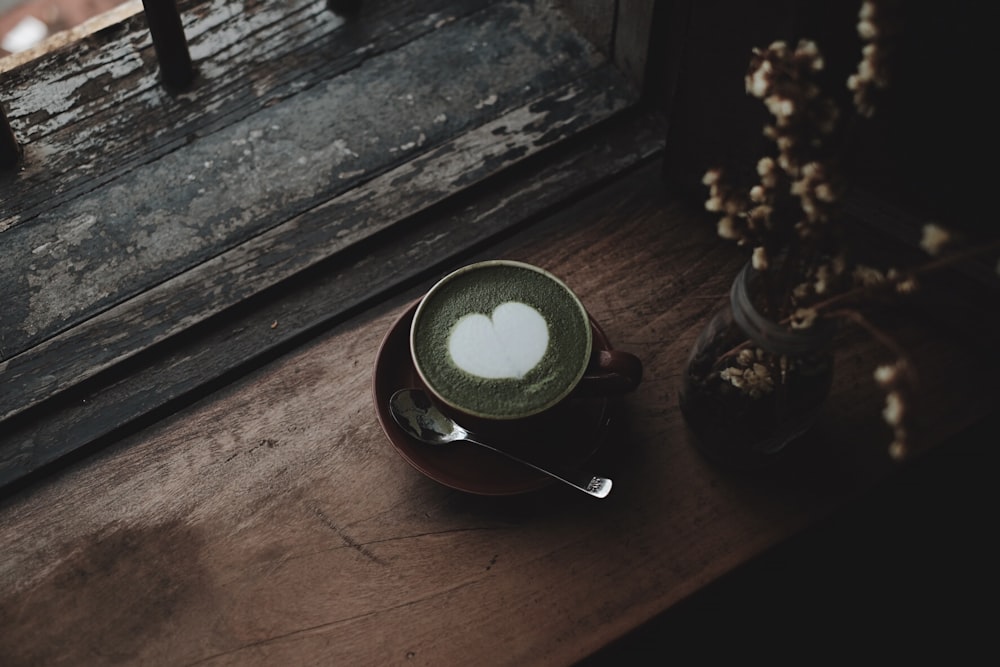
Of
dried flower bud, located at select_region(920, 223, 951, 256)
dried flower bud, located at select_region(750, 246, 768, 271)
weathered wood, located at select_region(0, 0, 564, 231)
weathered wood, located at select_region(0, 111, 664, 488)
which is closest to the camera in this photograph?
dried flower bud, located at select_region(920, 223, 951, 256)

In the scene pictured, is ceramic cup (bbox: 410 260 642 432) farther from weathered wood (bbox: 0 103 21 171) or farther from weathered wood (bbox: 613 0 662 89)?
weathered wood (bbox: 0 103 21 171)

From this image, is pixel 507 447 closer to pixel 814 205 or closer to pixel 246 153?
pixel 814 205

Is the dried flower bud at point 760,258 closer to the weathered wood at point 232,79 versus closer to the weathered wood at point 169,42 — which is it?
the weathered wood at point 232,79

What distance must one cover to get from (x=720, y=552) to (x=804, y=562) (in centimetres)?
55

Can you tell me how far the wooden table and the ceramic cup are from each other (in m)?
0.11

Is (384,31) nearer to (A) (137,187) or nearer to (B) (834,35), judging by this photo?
(A) (137,187)

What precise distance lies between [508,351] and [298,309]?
11.5 inches

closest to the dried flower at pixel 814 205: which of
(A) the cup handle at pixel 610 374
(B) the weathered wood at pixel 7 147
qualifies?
(A) the cup handle at pixel 610 374

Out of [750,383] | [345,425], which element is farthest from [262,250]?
[750,383]

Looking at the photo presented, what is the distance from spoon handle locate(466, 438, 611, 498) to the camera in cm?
88

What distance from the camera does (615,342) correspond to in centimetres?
99

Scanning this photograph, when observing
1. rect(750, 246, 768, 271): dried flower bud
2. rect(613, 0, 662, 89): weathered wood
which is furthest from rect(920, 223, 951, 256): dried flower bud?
rect(613, 0, 662, 89): weathered wood

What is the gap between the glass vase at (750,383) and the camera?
75 cm

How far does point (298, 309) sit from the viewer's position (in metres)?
1.02
